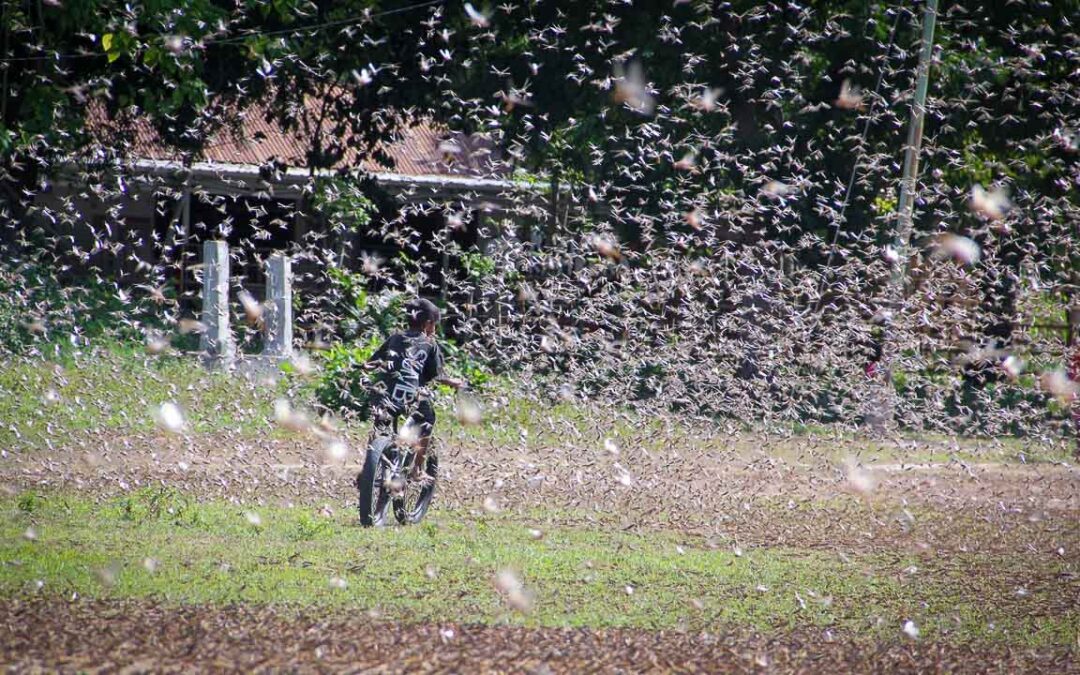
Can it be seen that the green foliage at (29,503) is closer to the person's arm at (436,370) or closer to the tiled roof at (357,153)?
the person's arm at (436,370)

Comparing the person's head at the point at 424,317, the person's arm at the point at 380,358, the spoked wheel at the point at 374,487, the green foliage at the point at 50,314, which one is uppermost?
the person's head at the point at 424,317

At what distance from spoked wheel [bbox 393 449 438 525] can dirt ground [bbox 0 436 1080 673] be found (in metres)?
0.92

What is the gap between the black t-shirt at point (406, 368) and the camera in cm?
866

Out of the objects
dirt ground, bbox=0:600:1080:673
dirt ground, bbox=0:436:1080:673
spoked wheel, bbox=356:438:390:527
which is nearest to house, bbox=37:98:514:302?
dirt ground, bbox=0:436:1080:673

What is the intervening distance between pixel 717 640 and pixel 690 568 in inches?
73.6

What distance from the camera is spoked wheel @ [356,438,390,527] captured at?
8344mm

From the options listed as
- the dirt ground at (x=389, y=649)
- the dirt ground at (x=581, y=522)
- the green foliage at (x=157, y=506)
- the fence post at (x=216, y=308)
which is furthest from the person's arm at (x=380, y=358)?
the fence post at (x=216, y=308)

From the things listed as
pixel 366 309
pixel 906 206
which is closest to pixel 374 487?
pixel 366 309

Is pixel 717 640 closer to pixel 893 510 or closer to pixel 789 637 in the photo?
pixel 789 637

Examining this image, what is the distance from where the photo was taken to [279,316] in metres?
17.0

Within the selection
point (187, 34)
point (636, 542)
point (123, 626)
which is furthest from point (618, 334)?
point (123, 626)

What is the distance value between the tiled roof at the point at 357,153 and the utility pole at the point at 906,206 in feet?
21.7

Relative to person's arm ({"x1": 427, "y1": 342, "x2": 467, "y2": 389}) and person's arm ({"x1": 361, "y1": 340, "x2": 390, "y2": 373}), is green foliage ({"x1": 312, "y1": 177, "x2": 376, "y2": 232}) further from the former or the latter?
person's arm ({"x1": 427, "y1": 342, "x2": 467, "y2": 389})

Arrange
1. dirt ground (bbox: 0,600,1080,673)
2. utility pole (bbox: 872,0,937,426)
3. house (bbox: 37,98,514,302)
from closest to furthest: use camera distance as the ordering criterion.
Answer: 1. dirt ground (bbox: 0,600,1080,673)
2. utility pole (bbox: 872,0,937,426)
3. house (bbox: 37,98,514,302)
